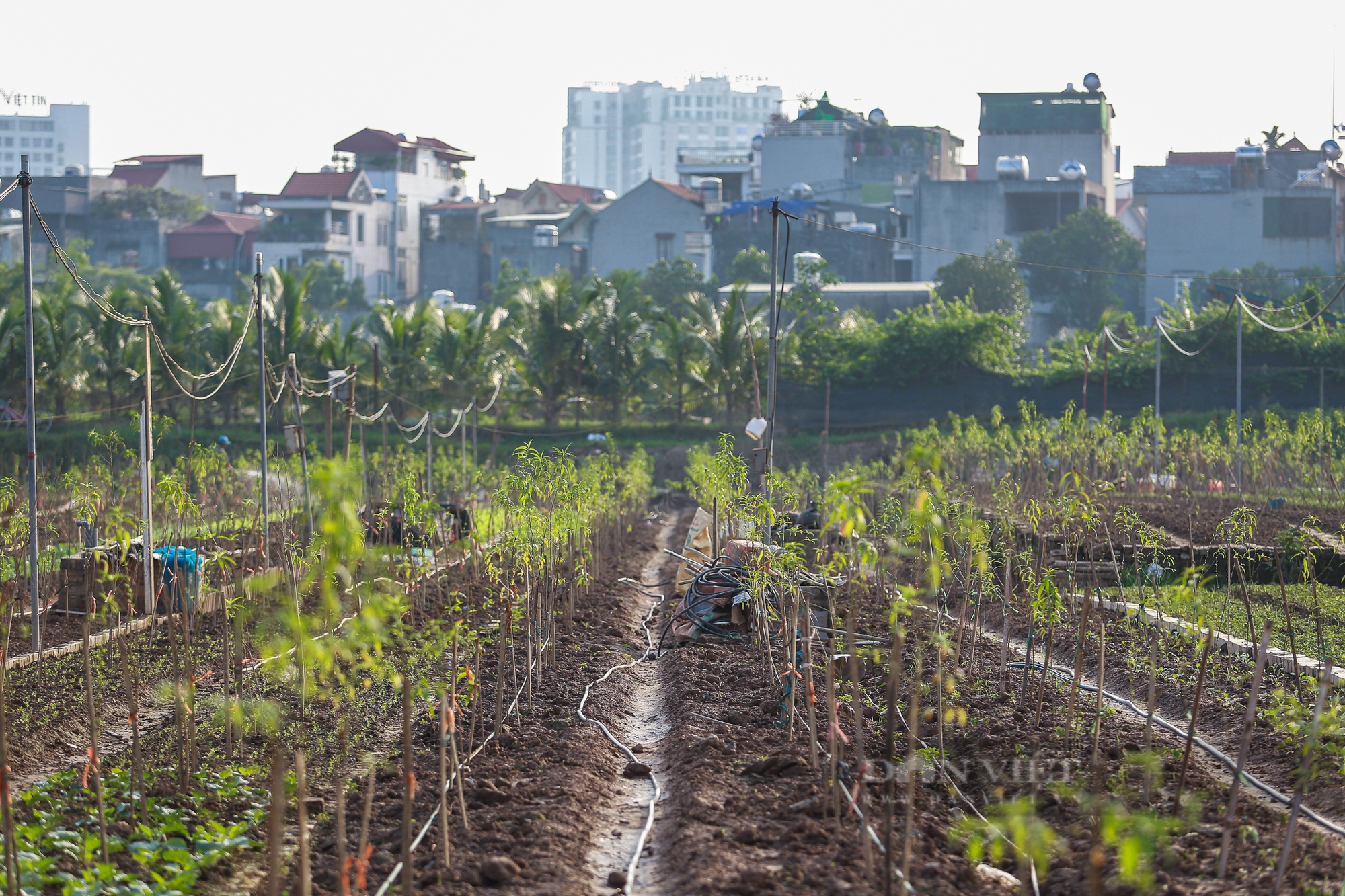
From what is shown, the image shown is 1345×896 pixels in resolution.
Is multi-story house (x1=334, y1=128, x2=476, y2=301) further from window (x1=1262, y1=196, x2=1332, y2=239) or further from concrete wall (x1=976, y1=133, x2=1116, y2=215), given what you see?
window (x1=1262, y1=196, x2=1332, y2=239)

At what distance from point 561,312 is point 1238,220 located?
25.2 m

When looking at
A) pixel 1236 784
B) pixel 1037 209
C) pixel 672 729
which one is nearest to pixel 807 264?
pixel 1037 209

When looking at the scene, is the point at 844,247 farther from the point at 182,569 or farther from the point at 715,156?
the point at 715,156

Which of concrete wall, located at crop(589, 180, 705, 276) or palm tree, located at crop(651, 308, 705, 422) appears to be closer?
palm tree, located at crop(651, 308, 705, 422)

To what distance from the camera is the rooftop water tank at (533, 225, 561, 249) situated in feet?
183

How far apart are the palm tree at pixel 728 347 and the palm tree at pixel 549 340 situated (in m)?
3.19

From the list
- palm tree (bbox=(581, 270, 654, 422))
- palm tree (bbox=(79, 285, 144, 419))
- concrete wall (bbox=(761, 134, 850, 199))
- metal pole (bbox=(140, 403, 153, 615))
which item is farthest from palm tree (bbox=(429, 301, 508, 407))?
concrete wall (bbox=(761, 134, 850, 199))

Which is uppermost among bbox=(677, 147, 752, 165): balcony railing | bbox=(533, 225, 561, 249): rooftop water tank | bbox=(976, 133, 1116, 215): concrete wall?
bbox=(677, 147, 752, 165): balcony railing

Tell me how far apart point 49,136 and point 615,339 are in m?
87.6

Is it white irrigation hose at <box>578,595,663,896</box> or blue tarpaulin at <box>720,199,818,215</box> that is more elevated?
blue tarpaulin at <box>720,199,818,215</box>

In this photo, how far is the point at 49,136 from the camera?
340ft

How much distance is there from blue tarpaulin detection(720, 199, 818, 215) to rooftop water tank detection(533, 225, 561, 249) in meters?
7.60

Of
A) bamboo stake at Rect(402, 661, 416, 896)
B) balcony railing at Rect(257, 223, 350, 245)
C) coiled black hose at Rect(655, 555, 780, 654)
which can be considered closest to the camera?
bamboo stake at Rect(402, 661, 416, 896)

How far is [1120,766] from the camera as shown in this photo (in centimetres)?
682
